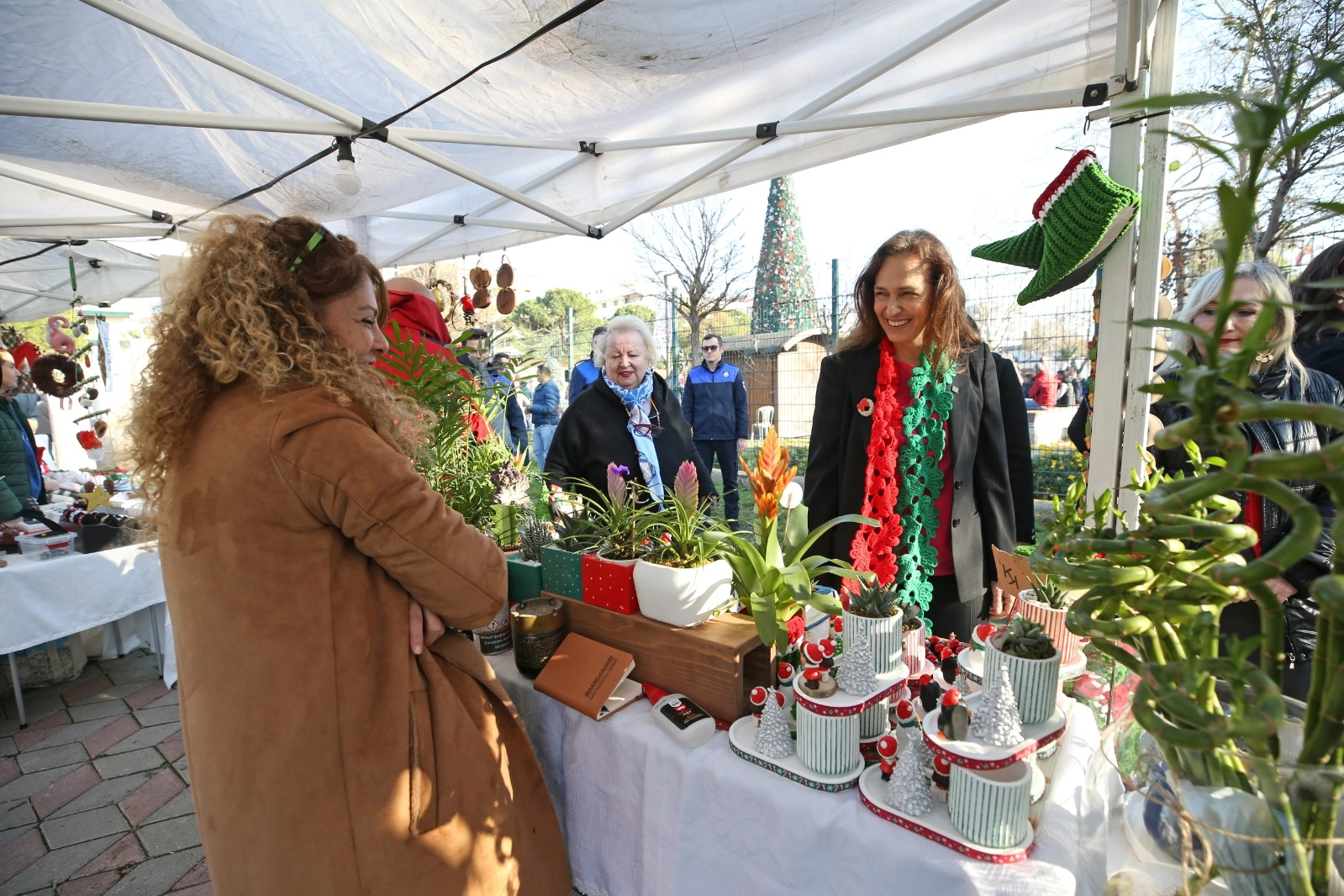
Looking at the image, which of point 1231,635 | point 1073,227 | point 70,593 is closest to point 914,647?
point 1231,635

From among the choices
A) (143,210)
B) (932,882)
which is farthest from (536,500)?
(143,210)

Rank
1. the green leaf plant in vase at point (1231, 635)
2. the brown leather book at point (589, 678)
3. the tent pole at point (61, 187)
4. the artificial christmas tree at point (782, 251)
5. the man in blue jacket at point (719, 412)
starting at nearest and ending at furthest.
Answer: the green leaf plant in vase at point (1231, 635)
the brown leather book at point (589, 678)
the tent pole at point (61, 187)
the man in blue jacket at point (719, 412)
the artificial christmas tree at point (782, 251)

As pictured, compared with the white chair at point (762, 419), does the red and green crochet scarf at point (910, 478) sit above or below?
above

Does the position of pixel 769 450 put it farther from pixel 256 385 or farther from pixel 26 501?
pixel 26 501

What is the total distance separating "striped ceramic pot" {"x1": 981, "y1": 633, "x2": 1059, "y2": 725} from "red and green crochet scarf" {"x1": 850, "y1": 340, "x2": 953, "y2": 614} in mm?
790

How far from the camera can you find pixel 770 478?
4.61 feet

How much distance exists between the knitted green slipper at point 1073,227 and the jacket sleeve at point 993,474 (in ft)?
1.13

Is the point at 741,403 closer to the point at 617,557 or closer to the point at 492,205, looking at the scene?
the point at 492,205

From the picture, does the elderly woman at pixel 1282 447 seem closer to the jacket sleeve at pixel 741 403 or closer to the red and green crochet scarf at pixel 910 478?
the red and green crochet scarf at pixel 910 478

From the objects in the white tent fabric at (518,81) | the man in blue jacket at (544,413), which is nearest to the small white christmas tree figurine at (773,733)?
the white tent fabric at (518,81)

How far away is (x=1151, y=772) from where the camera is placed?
641 millimetres

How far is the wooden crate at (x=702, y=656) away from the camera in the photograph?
1.38 meters

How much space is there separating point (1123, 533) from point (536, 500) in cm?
166

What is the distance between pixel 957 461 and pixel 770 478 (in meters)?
0.85
